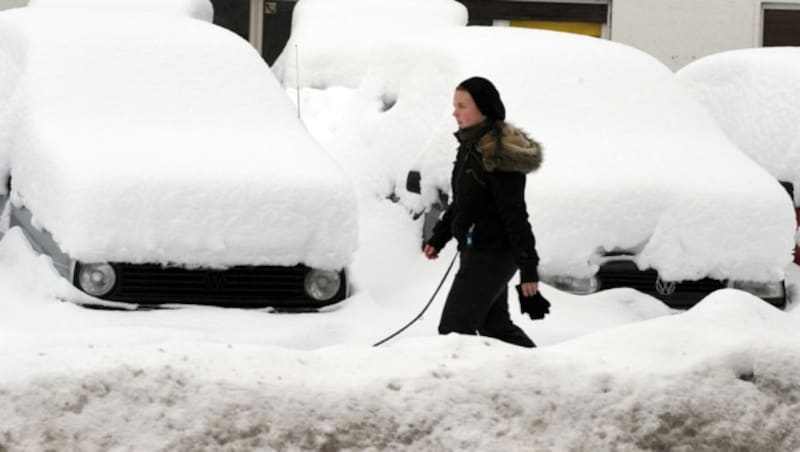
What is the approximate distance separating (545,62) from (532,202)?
1.89 m

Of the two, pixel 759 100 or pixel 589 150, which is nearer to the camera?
pixel 589 150

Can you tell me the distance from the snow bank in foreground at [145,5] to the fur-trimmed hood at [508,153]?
7356mm

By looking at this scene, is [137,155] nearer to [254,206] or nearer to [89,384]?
[254,206]

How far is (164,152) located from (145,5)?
6232mm

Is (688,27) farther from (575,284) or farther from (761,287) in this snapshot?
(575,284)

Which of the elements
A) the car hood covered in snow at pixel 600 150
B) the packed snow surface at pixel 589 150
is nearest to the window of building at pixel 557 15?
the packed snow surface at pixel 589 150

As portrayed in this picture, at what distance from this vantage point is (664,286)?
8.38 meters

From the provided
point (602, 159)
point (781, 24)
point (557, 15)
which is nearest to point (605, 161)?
point (602, 159)

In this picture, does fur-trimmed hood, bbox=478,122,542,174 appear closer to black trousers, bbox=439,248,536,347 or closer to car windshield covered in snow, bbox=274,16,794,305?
black trousers, bbox=439,248,536,347

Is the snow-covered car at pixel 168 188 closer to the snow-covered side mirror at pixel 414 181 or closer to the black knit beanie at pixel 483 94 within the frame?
the snow-covered side mirror at pixel 414 181

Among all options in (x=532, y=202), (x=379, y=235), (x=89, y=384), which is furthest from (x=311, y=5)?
(x=89, y=384)

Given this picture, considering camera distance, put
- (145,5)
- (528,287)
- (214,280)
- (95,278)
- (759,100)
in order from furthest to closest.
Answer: (145,5) < (759,100) < (214,280) < (95,278) < (528,287)

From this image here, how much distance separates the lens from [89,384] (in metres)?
4.26

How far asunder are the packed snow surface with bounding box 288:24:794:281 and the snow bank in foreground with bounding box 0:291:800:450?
3.43 metres
